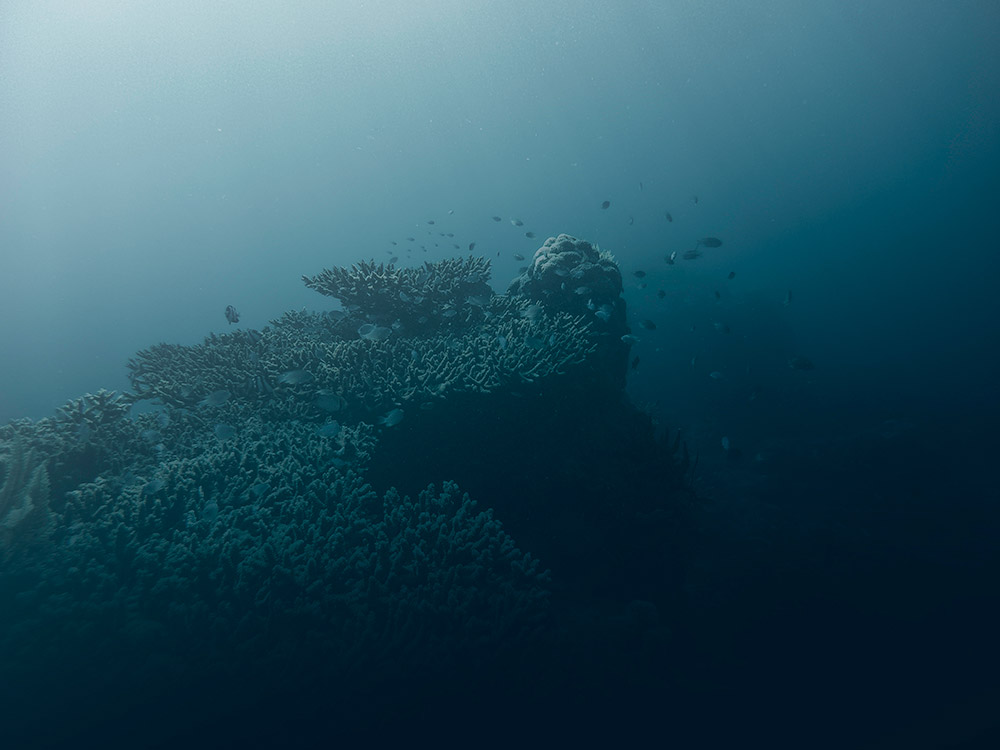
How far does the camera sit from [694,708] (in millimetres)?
4898

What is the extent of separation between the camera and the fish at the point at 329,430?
5410 millimetres

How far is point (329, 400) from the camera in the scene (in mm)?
5789

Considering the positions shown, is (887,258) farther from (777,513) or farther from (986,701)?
(986,701)

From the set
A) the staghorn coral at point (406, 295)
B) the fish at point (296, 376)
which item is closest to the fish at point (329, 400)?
the fish at point (296, 376)

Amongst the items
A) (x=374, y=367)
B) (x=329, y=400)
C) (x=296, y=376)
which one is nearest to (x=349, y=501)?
(x=329, y=400)

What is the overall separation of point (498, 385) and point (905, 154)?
135 meters

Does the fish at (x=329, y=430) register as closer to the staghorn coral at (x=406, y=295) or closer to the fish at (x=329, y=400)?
the fish at (x=329, y=400)

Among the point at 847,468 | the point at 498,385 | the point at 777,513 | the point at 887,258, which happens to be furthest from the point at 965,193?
the point at 498,385

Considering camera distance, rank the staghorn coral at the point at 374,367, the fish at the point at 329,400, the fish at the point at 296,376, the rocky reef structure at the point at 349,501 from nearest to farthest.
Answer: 1. the rocky reef structure at the point at 349,501
2. the fish at the point at 329,400
3. the fish at the point at 296,376
4. the staghorn coral at the point at 374,367

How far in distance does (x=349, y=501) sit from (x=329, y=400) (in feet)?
5.26

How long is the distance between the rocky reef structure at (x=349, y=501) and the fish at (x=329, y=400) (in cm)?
4

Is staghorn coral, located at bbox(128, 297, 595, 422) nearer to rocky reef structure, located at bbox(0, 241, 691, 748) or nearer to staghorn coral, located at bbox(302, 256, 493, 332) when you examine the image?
rocky reef structure, located at bbox(0, 241, 691, 748)

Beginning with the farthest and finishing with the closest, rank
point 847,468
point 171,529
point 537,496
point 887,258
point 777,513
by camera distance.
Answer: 1. point 887,258
2. point 847,468
3. point 777,513
4. point 537,496
5. point 171,529

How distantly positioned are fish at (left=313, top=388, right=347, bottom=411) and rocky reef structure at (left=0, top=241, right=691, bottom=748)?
4 centimetres
